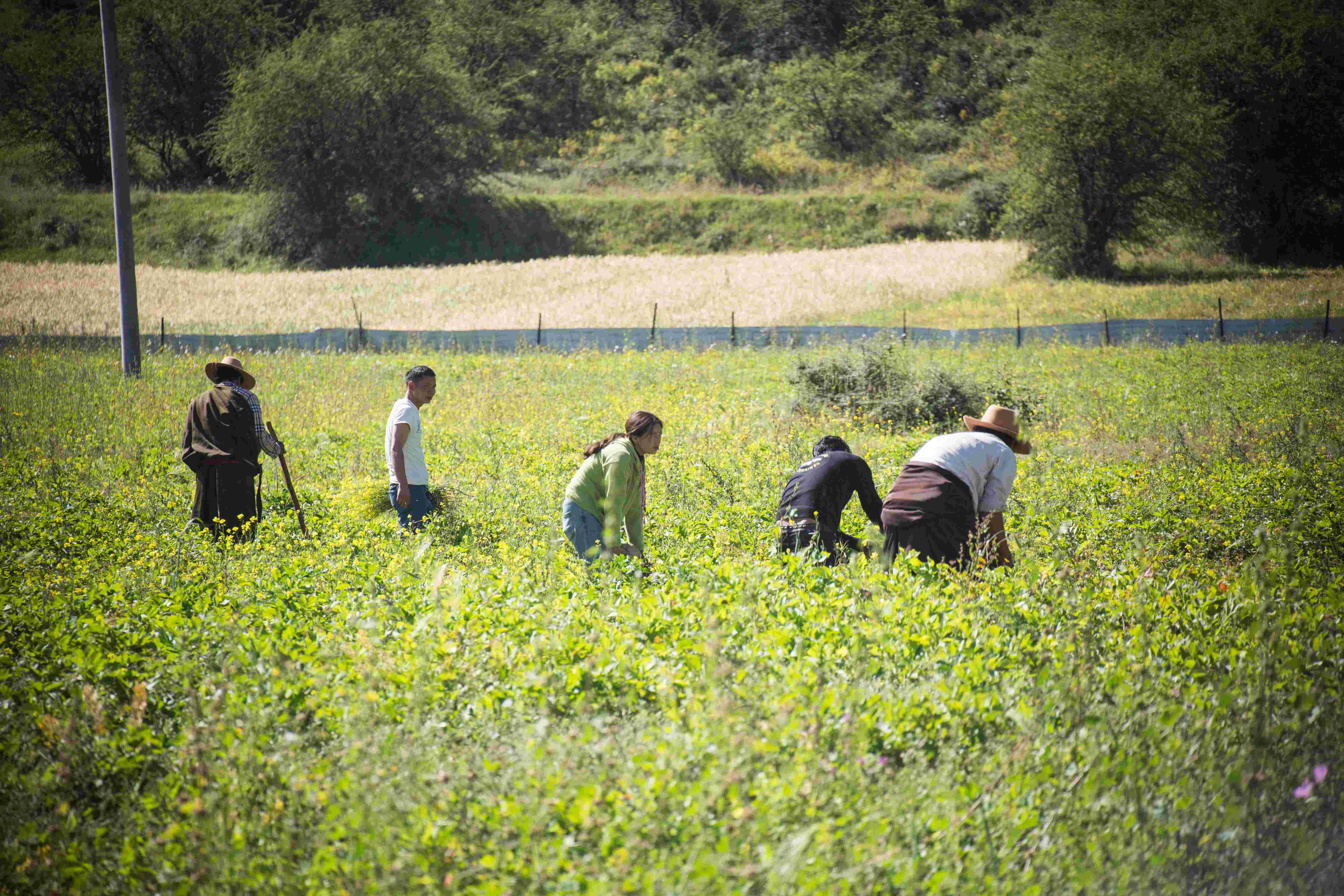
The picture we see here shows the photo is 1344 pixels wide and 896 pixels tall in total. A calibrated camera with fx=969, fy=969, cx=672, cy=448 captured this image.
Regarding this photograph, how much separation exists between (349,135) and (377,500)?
45715mm

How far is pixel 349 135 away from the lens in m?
48.9

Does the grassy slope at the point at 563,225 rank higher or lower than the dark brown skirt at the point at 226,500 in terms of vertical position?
higher

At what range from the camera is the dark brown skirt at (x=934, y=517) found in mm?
5703

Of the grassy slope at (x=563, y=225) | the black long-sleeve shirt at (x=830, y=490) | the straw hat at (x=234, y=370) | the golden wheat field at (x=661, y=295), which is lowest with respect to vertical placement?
the black long-sleeve shirt at (x=830, y=490)

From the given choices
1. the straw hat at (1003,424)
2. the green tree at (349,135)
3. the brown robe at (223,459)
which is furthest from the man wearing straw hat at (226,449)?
the green tree at (349,135)

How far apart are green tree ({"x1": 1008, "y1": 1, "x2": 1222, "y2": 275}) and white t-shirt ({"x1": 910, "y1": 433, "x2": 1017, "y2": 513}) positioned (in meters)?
36.2

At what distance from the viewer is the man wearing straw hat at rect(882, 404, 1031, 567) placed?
571cm

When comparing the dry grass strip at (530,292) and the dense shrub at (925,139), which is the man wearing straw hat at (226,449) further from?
the dense shrub at (925,139)

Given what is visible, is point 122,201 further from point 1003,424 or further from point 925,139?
point 925,139

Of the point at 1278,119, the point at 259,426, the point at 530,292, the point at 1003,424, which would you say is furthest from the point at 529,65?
the point at 1003,424

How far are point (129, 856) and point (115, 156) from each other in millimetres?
14676

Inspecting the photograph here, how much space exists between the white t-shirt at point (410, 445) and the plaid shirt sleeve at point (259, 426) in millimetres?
998

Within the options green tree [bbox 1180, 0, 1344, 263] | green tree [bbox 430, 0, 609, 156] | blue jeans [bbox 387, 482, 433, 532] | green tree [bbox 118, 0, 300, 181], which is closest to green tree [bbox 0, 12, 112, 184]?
green tree [bbox 118, 0, 300, 181]

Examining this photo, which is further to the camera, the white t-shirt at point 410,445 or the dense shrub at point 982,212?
the dense shrub at point 982,212
